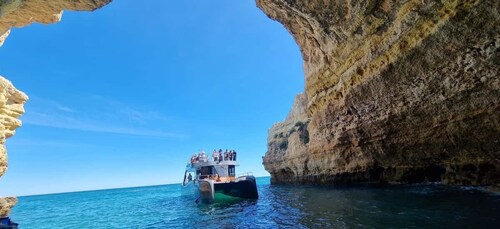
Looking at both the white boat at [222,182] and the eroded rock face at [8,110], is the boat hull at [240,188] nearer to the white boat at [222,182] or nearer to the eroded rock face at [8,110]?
the white boat at [222,182]

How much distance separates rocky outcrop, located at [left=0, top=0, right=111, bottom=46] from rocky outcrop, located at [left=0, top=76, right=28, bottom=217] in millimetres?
5214

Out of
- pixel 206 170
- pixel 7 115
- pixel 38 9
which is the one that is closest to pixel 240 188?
pixel 206 170

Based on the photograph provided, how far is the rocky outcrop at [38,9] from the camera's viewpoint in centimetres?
777

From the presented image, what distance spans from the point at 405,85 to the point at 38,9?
15659mm

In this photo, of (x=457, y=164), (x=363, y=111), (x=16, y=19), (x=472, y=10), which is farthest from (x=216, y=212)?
(x=472, y=10)

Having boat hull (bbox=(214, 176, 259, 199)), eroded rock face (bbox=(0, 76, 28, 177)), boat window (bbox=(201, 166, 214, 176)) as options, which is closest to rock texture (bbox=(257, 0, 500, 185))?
boat hull (bbox=(214, 176, 259, 199))

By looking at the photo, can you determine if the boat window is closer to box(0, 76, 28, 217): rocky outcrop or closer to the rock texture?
Result: the rock texture

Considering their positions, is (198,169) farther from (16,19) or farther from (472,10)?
(472,10)

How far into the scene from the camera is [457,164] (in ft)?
53.5

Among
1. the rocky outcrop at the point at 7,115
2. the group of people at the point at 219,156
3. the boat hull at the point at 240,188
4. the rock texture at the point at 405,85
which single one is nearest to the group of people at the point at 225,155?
the group of people at the point at 219,156

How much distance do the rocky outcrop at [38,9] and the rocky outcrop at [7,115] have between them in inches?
205

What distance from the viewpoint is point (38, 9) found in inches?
323

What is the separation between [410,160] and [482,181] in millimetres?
4038

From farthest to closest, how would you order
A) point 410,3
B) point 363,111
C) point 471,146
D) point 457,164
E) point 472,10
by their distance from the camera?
point 363,111
point 457,164
point 471,146
point 410,3
point 472,10
